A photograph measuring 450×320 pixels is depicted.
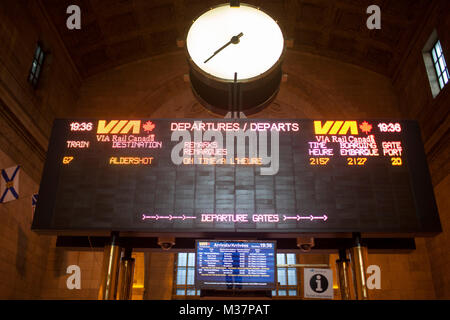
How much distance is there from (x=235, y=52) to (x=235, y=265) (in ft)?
11.3

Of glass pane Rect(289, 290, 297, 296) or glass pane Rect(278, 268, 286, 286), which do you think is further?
glass pane Rect(278, 268, 286, 286)

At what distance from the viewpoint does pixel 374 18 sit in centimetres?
1510

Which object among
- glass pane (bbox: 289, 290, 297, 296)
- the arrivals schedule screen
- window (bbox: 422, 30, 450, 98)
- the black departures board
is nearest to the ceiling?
window (bbox: 422, 30, 450, 98)

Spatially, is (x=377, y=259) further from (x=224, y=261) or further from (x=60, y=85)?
(x=60, y=85)

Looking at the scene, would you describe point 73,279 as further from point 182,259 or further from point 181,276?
point 182,259

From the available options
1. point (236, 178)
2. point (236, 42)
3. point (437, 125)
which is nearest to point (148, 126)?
point (236, 178)

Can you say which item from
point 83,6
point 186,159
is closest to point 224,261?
point 186,159

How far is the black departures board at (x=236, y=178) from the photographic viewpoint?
638 cm

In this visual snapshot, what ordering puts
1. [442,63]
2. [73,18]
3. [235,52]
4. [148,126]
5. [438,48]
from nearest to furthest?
[235,52]
[148,126]
[442,63]
[438,48]
[73,18]

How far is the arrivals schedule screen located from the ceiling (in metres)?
11.6

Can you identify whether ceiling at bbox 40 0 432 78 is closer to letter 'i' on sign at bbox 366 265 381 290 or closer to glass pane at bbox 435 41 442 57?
glass pane at bbox 435 41 442 57

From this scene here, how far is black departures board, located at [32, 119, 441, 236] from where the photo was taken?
6383 mm

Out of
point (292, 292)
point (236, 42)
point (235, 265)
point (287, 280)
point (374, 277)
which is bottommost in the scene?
point (235, 265)

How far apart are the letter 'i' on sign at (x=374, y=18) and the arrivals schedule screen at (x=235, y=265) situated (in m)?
11.7
